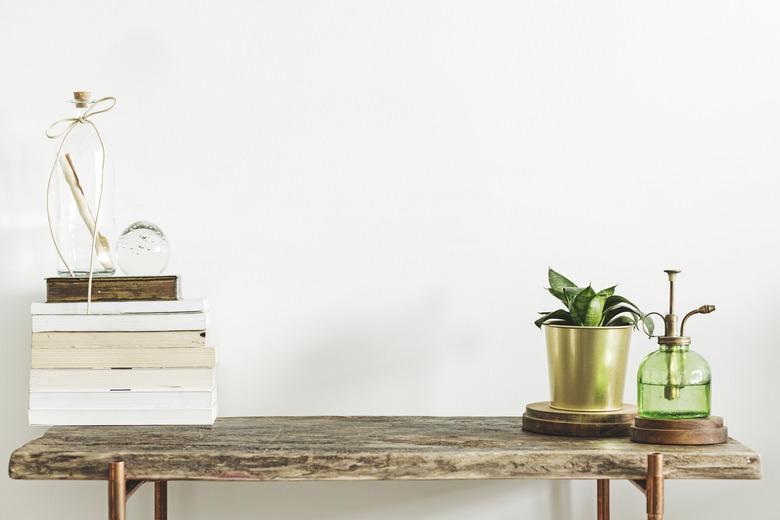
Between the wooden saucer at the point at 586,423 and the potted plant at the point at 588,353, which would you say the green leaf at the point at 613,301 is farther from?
the wooden saucer at the point at 586,423

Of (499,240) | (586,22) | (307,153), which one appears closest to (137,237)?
(307,153)

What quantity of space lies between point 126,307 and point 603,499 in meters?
0.81

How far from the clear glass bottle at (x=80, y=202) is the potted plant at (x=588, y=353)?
70cm


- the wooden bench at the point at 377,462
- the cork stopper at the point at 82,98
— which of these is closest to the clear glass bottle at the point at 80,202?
the cork stopper at the point at 82,98

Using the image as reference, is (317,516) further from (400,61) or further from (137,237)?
(400,61)

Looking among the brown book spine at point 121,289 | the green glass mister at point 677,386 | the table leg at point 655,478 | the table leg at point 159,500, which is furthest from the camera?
the table leg at point 159,500

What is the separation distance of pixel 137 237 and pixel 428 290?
49 cm

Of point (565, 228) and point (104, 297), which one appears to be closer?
point (104, 297)

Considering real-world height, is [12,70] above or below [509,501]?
above

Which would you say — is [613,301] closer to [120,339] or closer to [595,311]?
[595,311]

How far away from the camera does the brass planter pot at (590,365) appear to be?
1.25m

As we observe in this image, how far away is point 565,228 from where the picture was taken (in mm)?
1534

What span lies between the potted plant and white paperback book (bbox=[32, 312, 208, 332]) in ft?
1.71

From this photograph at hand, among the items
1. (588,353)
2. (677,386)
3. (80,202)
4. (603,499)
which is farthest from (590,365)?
(80,202)
